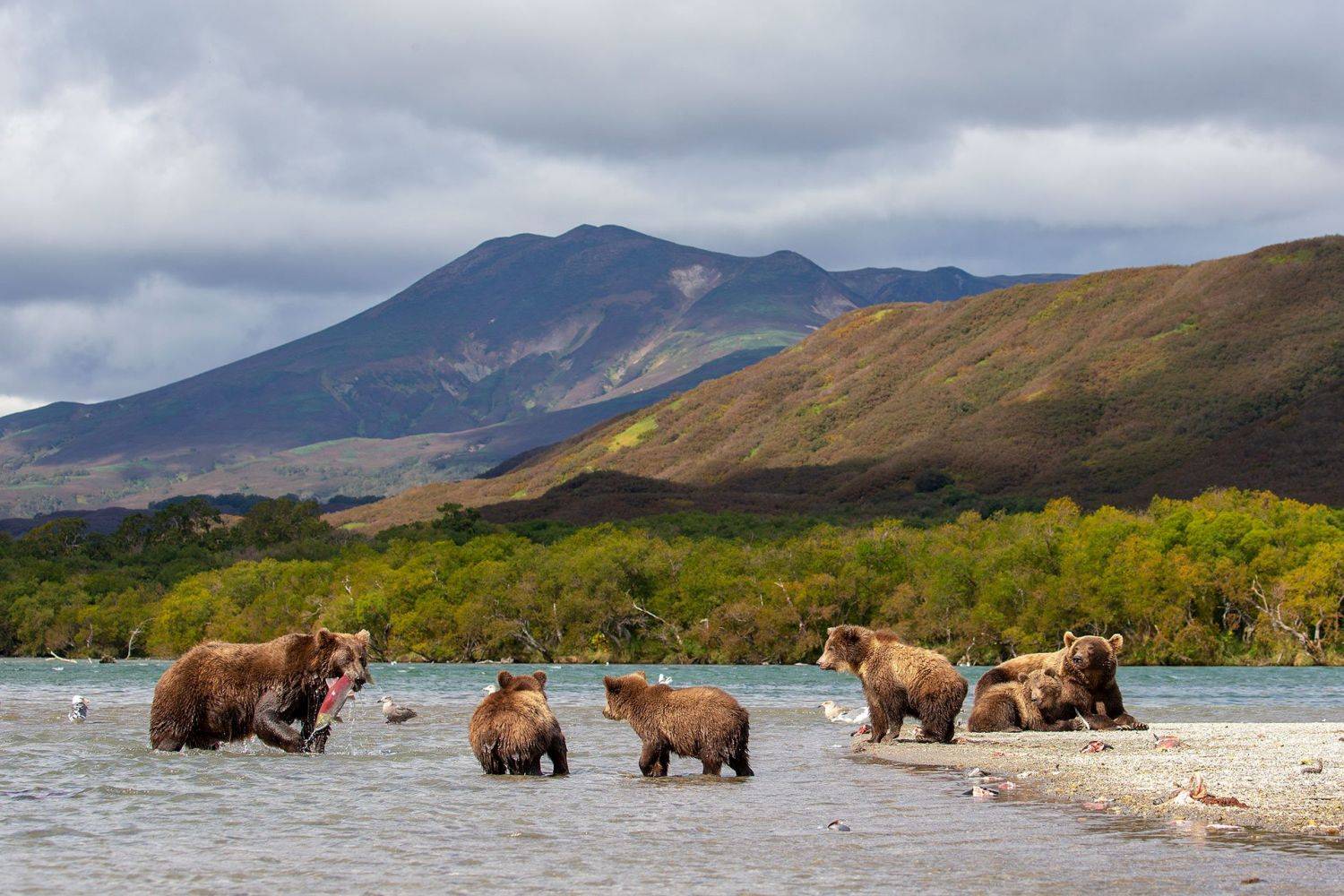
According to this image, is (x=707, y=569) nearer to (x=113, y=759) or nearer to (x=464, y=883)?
(x=113, y=759)

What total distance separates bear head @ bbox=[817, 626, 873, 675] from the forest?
2677 inches

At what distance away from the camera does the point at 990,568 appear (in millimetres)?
99875

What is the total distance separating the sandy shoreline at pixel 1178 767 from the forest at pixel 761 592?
64.7m

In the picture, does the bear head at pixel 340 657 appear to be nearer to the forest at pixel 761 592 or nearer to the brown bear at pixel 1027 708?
the brown bear at pixel 1027 708

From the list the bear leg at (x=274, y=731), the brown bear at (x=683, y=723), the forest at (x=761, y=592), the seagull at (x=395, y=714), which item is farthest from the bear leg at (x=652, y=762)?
the forest at (x=761, y=592)

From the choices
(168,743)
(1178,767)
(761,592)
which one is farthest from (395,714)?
(761,592)

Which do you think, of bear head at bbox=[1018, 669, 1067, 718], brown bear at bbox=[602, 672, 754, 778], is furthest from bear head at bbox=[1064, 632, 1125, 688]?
brown bear at bbox=[602, 672, 754, 778]

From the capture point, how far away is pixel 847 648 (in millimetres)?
26375

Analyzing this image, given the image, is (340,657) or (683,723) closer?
(340,657)

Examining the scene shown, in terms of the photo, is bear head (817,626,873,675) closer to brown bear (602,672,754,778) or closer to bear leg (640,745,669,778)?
brown bear (602,672,754,778)

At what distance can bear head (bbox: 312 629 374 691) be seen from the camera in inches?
827

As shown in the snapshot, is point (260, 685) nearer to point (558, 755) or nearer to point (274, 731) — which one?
point (274, 731)

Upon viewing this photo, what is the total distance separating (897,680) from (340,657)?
10157 mm

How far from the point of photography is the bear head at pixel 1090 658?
2627 centimetres
